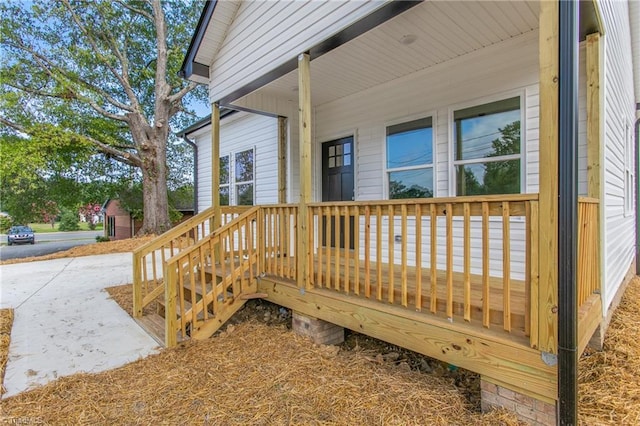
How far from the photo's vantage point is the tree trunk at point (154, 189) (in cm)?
1374

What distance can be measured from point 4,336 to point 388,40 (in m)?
5.37

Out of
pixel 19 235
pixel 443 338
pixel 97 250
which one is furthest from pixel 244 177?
pixel 19 235

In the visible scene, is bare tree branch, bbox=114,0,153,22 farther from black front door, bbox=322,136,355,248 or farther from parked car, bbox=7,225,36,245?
parked car, bbox=7,225,36,245

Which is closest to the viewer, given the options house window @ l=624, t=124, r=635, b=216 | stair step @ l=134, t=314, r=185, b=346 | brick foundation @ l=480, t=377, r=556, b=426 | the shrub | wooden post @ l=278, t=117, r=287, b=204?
brick foundation @ l=480, t=377, r=556, b=426

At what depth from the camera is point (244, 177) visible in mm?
7871

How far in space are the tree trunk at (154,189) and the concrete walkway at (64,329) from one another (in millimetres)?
6737

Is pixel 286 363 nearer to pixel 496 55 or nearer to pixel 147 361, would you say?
pixel 147 361

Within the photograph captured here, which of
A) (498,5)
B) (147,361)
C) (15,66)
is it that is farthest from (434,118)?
(15,66)

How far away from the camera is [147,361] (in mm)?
3145

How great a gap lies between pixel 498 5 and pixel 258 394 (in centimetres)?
398

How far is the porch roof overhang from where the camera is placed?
10.0 ft

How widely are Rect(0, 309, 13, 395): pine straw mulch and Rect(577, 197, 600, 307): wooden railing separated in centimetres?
452

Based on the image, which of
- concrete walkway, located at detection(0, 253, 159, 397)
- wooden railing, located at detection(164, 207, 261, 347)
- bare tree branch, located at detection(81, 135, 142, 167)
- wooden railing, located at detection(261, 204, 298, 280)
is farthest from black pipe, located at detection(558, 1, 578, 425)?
bare tree branch, located at detection(81, 135, 142, 167)

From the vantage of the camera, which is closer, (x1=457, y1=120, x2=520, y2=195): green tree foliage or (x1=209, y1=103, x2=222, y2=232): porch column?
(x1=457, y1=120, x2=520, y2=195): green tree foliage
